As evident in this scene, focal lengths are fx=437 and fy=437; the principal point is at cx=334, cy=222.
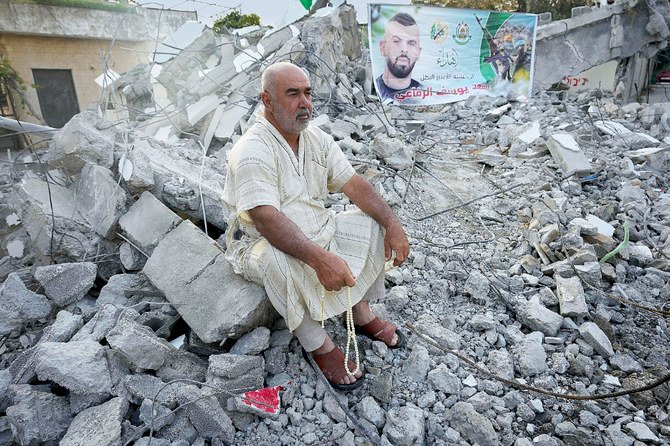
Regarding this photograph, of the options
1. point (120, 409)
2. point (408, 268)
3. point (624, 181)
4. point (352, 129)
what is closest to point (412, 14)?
point (352, 129)

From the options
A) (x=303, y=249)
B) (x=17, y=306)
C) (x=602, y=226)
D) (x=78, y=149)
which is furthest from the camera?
(x=602, y=226)

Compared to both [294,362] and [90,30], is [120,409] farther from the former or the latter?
[90,30]

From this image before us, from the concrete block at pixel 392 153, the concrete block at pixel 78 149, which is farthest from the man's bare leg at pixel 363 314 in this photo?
the concrete block at pixel 392 153

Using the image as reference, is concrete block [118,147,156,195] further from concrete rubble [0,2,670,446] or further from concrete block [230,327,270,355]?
concrete block [230,327,270,355]

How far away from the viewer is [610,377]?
2404 millimetres

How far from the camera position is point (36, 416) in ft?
6.47

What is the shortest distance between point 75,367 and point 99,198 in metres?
1.53

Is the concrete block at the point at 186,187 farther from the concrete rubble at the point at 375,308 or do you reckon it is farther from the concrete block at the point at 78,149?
the concrete block at the point at 78,149

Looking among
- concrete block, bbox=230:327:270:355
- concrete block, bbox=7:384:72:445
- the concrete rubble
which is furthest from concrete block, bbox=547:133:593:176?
concrete block, bbox=7:384:72:445

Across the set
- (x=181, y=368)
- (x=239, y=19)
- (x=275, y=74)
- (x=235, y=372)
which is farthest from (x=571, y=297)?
(x=239, y=19)

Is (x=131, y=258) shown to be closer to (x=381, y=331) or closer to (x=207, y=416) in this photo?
(x=207, y=416)

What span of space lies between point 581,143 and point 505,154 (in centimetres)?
109

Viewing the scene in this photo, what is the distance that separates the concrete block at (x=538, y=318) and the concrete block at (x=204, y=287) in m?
1.58

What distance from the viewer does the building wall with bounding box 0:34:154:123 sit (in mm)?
14862
